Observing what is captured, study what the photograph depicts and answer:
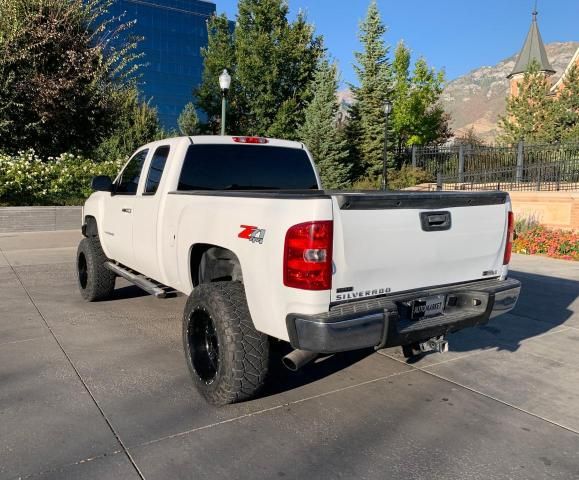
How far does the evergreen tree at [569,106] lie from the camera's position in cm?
2694

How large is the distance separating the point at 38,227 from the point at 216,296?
1184 centimetres

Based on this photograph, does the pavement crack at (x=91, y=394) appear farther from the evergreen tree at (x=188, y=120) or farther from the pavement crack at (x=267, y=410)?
the evergreen tree at (x=188, y=120)

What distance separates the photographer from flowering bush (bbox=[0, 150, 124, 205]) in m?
13.6

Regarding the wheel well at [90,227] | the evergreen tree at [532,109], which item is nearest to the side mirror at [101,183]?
the wheel well at [90,227]

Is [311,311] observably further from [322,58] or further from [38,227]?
[322,58]

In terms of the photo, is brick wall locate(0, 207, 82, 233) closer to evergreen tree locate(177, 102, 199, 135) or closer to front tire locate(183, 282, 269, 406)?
front tire locate(183, 282, 269, 406)

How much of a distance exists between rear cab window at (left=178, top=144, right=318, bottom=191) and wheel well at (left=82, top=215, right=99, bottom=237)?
2.68 meters

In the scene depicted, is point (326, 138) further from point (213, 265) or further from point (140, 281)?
point (213, 265)

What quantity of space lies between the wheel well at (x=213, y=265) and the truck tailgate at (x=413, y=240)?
3.52 ft

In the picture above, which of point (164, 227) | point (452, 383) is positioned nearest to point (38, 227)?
point (164, 227)

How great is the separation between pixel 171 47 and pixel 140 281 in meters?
95.1

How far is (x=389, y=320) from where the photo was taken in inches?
121

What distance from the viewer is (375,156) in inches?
985

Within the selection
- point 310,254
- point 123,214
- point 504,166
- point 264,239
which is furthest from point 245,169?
point 504,166
